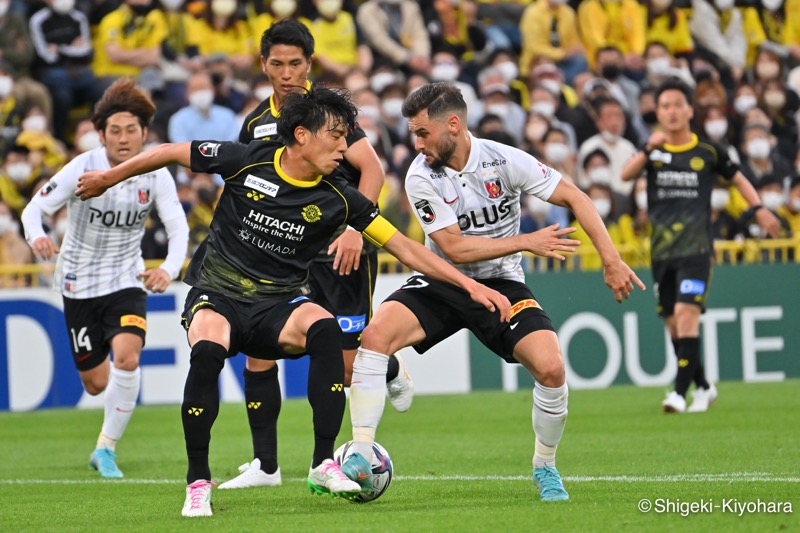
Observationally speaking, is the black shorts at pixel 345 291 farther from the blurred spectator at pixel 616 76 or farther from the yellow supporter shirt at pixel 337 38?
the blurred spectator at pixel 616 76

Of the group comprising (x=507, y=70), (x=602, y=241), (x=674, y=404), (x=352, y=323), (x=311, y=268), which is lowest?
(x=674, y=404)

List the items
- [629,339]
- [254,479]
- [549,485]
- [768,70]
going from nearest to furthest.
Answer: [549,485], [254,479], [629,339], [768,70]

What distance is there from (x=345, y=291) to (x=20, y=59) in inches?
397

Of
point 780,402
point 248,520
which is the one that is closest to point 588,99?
point 780,402

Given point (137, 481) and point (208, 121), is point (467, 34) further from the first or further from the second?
point (137, 481)

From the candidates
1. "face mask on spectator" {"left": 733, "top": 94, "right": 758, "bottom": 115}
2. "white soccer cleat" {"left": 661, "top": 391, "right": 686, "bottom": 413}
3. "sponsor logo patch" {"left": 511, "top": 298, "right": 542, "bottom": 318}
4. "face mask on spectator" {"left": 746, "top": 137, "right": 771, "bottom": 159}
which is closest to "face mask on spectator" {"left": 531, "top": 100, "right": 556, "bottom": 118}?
"face mask on spectator" {"left": 746, "top": 137, "right": 771, "bottom": 159}

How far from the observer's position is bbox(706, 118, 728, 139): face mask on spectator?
18.5 metres

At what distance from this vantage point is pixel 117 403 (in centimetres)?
950

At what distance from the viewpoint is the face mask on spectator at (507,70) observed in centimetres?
1961

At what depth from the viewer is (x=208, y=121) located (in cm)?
1722

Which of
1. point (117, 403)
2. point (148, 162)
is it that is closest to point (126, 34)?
point (117, 403)

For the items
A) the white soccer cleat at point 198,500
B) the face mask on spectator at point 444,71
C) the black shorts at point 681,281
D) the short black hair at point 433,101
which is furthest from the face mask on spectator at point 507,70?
the white soccer cleat at point 198,500

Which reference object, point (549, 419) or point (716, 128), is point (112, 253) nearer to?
point (549, 419)

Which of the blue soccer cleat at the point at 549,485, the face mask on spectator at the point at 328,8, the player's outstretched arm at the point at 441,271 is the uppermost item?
the face mask on spectator at the point at 328,8
